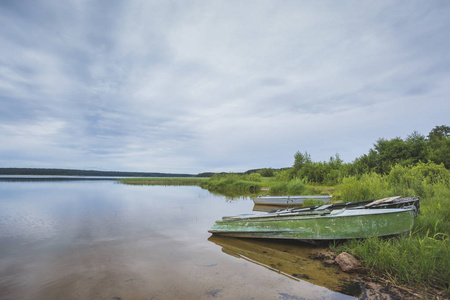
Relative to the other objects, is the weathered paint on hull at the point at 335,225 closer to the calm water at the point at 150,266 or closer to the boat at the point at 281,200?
the calm water at the point at 150,266

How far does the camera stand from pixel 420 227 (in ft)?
18.6

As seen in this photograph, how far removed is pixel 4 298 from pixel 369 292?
577 cm

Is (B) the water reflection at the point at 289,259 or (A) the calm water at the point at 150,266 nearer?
(A) the calm water at the point at 150,266

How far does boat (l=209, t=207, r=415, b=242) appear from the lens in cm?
534

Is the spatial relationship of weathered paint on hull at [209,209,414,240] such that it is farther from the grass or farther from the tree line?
the tree line

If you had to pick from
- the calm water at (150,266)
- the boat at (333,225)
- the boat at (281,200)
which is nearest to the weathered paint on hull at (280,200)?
the boat at (281,200)

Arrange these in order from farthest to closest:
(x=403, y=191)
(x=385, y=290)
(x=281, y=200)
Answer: (x=281, y=200) < (x=403, y=191) < (x=385, y=290)

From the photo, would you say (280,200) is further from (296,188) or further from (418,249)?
(418,249)

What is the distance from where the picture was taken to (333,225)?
228 inches

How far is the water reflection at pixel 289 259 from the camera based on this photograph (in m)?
4.34

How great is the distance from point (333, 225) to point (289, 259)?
4.34 ft

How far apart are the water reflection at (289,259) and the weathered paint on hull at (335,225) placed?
31 centimetres

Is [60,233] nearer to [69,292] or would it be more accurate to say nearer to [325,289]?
[69,292]

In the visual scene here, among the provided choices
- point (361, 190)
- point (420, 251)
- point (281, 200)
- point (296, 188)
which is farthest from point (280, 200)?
point (420, 251)
